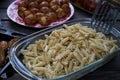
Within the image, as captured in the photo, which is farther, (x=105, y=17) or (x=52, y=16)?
(x=52, y=16)

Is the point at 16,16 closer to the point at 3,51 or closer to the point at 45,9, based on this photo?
the point at 45,9

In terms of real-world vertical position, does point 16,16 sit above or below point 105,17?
below

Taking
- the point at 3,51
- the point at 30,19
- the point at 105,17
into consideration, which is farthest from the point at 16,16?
the point at 105,17

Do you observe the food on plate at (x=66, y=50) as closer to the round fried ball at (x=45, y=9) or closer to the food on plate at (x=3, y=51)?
the food on plate at (x=3, y=51)

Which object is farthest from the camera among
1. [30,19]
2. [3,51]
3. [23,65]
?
[30,19]

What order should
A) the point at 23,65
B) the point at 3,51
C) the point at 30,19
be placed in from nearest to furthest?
the point at 23,65
the point at 3,51
the point at 30,19

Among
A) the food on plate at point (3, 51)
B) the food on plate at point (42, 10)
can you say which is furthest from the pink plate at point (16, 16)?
the food on plate at point (3, 51)

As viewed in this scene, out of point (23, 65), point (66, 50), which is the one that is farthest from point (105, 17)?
point (23, 65)
